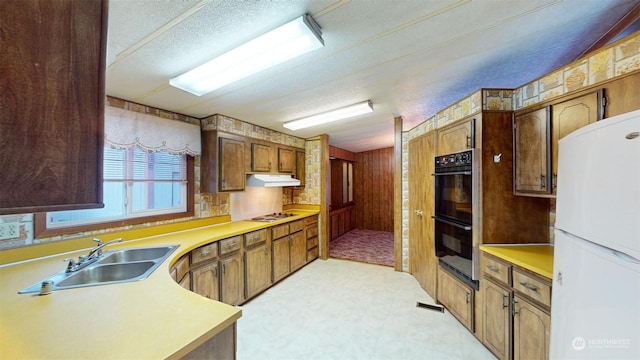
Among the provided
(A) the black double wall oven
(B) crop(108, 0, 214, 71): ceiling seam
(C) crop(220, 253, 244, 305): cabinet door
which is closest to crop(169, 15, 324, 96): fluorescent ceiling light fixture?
(B) crop(108, 0, 214, 71): ceiling seam

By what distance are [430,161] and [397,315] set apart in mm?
1745

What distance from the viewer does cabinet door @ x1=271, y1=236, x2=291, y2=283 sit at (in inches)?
127

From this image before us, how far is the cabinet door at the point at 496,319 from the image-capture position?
5.64 ft

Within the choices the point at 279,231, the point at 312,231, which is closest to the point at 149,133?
the point at 279,231

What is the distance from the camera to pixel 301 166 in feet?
14.4

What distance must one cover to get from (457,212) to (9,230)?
3617 millimetres

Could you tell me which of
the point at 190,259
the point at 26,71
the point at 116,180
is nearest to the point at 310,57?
the point at 26,71

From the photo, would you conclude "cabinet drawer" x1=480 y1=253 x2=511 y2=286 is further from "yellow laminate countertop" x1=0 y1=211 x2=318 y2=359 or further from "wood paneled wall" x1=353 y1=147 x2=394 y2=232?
"wood paneled wall" x1=353 y1=147 x2=394 y2=232

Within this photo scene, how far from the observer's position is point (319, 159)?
440cm

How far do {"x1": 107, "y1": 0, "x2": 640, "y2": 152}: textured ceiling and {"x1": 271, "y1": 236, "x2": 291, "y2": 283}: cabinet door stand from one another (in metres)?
1.90

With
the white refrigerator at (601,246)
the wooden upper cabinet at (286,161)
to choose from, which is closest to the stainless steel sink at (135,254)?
the wooden upper cabinet at (286,161)

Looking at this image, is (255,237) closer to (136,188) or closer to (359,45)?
(136,188)

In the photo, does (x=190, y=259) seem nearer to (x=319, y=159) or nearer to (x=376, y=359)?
(x=376, y=359)

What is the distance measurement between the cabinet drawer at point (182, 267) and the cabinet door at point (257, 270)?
0.80 m
